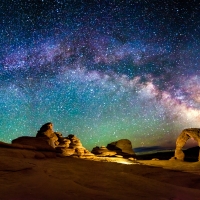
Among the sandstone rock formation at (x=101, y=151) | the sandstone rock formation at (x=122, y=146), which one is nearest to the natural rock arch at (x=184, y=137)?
the sandstone rock formation at (x=101, y=151)

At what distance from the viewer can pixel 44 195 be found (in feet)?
18.7

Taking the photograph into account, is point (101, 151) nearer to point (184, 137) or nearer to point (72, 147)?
point (72, 147)

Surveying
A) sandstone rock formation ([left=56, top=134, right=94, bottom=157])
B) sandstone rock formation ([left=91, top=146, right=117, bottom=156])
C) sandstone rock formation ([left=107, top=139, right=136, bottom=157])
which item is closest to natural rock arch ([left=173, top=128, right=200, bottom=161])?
sandstone rock formation ([left=91, top=146, right=117, bottom=156])

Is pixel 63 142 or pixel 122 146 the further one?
pixel 122 146

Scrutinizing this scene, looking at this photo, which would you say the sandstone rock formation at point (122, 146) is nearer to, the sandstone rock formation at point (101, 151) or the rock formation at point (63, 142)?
the sandstone rock formation at point (101, 151)

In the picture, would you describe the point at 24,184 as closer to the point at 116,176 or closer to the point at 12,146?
the point at 116,176

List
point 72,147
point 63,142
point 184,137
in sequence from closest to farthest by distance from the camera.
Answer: point 72,147, point 63,142, point 184,137

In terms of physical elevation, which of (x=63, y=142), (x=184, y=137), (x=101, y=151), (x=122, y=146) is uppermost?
(x=184, y=137)

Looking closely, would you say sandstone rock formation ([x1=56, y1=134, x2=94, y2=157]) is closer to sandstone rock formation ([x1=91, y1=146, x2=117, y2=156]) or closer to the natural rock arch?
sandstone rock formation ([x1=91, y1=146, x2=117, y2=156])

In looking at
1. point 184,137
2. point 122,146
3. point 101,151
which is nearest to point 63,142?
point 101,151

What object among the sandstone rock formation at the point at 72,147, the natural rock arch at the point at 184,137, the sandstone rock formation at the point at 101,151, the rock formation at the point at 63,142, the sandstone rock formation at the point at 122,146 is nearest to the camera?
the rock formation at the point at 63,142

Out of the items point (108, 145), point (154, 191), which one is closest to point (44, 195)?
point (154, 191)

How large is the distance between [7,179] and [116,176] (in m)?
5.13

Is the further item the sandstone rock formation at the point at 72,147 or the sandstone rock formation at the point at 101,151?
the sandstone rock formation at the point at 101,151
